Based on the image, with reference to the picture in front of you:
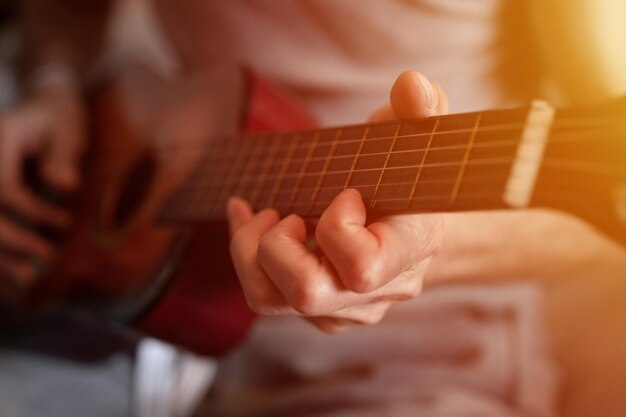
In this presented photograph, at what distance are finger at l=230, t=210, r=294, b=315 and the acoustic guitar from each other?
42 millimetres

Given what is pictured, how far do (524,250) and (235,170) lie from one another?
0.40 metres

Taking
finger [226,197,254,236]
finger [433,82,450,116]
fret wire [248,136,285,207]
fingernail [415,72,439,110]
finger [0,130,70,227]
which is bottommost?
finger [0,130,70,227]

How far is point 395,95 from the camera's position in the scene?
1.49ft

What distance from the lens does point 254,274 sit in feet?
1.60

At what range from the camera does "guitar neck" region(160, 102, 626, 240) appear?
39cm

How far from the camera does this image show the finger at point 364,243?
400 mm

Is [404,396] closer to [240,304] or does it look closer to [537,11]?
[240,304]

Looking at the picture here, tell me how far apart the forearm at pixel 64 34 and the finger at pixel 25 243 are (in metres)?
0.32

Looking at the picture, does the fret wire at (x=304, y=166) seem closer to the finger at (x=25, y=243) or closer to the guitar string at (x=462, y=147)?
the guitar string at (x=462, y=147)

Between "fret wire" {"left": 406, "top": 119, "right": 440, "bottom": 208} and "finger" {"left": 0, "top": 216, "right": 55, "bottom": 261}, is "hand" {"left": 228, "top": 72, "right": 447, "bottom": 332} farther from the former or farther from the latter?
"finger" {"left": 0, "top": 216, "right": 55, "bottom": 261}

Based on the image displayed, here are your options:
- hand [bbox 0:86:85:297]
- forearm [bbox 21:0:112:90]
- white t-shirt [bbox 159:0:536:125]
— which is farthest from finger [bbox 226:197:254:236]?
forearm [bbox 21:0:112:90]

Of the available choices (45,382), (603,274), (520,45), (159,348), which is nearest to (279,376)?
(159,348)

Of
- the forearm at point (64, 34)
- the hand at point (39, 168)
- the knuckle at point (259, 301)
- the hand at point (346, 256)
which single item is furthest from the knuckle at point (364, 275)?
the forearm at point (64, 34)

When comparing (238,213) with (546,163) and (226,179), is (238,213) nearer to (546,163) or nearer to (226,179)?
(226,179)
